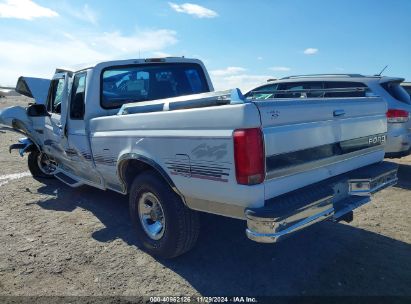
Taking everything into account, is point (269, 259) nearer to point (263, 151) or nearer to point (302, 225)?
point (302, 225)

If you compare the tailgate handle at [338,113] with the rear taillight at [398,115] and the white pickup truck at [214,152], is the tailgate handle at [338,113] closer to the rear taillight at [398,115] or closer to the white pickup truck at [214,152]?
the white pickup truck at [214,152]

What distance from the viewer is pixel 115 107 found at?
4.73 metres

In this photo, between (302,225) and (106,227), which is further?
(106,227)

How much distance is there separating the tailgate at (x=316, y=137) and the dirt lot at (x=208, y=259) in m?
0.96

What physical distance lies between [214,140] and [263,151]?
40cm

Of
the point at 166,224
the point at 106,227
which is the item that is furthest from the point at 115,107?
the point at 166,224

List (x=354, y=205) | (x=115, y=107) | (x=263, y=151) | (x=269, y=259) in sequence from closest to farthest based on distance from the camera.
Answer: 1. (x=263, y=151)
2. (x=354, y=205)
3. (x=269, y=259)
4. (x=115, y=107)

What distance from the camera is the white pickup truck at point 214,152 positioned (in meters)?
2.70

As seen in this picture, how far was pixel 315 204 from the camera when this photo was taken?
114 inches

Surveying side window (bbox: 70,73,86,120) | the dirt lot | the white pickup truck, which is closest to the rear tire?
the dirt lot

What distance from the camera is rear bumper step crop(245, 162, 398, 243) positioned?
2639mm

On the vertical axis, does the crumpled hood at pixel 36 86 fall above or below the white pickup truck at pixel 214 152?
above

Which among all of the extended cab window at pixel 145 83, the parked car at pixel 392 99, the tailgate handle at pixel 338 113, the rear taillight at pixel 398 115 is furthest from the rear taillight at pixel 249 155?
the rear taillight at pixel 398 115

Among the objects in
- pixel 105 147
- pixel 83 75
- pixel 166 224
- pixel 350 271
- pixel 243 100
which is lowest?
pixel 350 271
